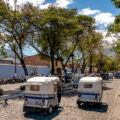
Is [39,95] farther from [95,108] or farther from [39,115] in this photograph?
[95,108]

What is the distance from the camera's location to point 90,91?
13.4 metres

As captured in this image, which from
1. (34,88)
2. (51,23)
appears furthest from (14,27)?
(34,88)

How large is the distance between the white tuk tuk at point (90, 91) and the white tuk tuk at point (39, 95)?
9.62 feet

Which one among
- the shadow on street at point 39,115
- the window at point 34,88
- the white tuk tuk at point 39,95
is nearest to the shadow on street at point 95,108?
the shadow on street at point 39,115

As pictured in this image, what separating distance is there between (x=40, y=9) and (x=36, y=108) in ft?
55.3

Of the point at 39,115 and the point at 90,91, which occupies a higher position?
the point at 90,91

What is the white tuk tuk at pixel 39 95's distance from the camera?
1091 cm

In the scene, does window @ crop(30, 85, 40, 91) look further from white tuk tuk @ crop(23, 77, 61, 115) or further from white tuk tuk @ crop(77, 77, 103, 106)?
white tuk tuk @ crop(77, 77, 103, 106)

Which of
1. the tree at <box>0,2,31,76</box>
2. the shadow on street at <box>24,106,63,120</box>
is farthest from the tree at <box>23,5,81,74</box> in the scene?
the shadow on street at <box>24,106,63,120</box>

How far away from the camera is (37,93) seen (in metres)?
11.3

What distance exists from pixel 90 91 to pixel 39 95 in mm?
4516

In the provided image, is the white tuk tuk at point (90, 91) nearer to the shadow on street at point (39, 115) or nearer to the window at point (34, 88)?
the shadow on street at point (39, 115)

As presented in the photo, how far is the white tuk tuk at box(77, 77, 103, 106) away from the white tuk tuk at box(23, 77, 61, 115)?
2933mm

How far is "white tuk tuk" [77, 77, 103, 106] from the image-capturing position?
13133 millimetres
